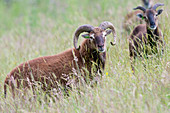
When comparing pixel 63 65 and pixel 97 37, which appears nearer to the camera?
pixel 97 37

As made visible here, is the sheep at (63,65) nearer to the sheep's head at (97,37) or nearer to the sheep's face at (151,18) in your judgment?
the sheep's head at (97,37)

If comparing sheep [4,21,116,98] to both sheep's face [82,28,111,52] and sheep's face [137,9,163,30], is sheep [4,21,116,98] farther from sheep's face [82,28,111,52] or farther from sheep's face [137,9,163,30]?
sheep's face [137,9,163,30]

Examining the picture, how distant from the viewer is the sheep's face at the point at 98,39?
7582 millimetres

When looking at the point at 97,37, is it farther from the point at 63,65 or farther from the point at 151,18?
the point at 151,18

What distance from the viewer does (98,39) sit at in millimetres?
7688

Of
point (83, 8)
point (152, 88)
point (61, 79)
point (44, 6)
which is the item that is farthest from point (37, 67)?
point (44, 6)

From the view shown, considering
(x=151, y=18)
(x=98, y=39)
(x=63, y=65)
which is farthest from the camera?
(x=151, y=18)

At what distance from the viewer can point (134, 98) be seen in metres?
5.11

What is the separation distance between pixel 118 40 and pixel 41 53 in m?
4.17

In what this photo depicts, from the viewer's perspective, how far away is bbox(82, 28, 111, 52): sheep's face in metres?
7.58

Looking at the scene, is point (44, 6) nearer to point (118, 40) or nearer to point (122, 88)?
point (118, 40)

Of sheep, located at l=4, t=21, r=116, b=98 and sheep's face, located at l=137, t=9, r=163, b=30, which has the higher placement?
sheep's face, located at l=137, t=9, r=163, b=30

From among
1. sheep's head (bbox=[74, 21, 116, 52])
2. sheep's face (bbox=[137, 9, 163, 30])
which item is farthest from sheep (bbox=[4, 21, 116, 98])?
sheep's face (bbox=[137, 9, 163, 30])

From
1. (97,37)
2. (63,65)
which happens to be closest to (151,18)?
(97,37)
